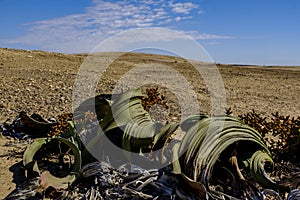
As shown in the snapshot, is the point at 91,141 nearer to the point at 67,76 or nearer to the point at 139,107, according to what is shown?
the point at 139,107

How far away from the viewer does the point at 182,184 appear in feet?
5.95

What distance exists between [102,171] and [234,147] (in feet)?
2.49

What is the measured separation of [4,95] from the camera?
14.3 ft

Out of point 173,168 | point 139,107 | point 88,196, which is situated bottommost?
point 88,196

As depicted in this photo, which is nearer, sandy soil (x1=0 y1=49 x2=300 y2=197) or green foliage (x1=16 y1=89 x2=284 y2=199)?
green foliage (x1=16 y1=89 x2=284 y2=199)

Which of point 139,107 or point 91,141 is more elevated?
point 139,107

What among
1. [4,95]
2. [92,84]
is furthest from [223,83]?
[4,95]

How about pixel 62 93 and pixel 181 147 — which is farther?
pixel 62 93

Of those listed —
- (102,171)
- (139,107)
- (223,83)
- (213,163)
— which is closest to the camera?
(213,163)

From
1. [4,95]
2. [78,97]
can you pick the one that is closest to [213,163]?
[78,97]

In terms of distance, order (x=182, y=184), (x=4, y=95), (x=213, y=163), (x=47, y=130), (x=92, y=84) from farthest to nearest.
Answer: (x=92, y=84) → (x=4, y=95) → (x=47, y=130) → (x=213, y=163) → (x=182, y=184)

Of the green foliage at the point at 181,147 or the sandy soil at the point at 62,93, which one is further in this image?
the sandy soil at the point at 62,93

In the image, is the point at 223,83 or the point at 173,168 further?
the point at 223,83

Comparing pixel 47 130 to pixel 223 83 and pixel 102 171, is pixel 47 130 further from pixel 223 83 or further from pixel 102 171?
pixel 223 83
